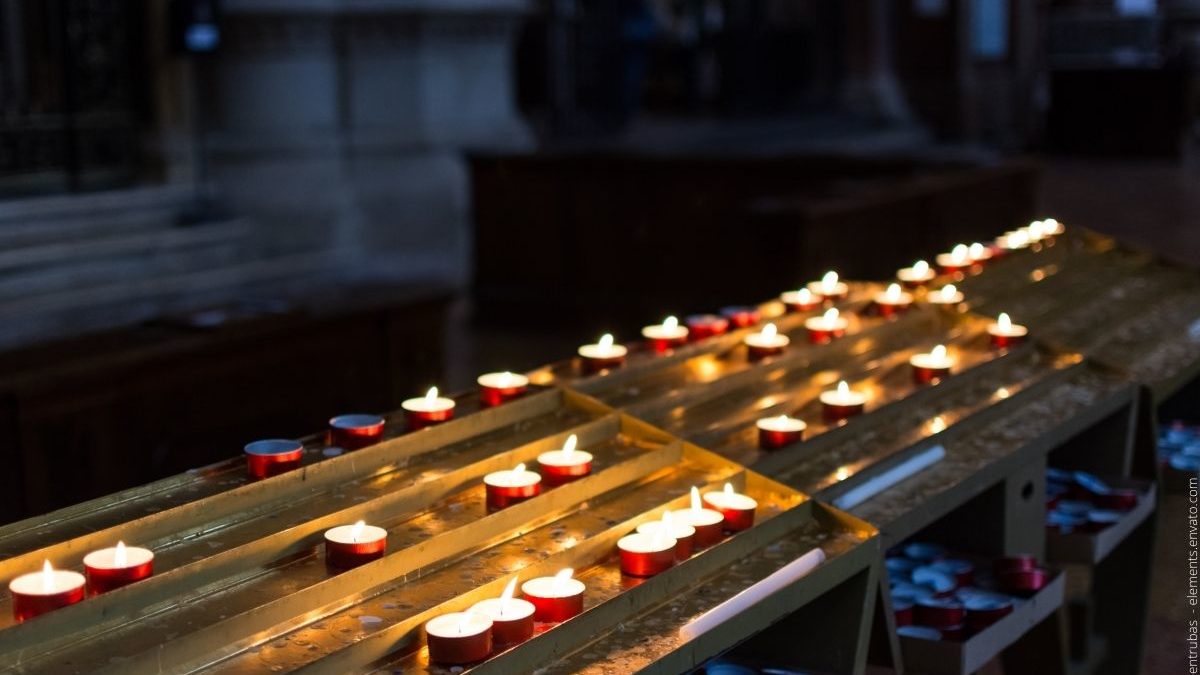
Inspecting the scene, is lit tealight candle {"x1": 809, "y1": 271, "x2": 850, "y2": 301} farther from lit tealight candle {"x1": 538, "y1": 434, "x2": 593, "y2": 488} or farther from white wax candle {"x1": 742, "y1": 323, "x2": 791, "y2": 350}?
lit tealight candle {"x1": 538, "y1": 434, "x2": 593, "y2": 488}

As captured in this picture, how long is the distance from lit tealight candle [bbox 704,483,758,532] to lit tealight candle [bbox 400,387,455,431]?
0.48 m

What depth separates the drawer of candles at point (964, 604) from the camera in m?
2.45

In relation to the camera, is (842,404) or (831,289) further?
(831,289)

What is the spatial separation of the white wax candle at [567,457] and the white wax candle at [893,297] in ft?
4.28

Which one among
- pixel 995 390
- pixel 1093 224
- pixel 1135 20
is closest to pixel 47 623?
pixel 995 390

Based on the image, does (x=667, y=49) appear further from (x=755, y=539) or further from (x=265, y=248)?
(x=755, y=539)

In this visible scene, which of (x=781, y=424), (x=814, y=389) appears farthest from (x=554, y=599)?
(x=814, y=389)

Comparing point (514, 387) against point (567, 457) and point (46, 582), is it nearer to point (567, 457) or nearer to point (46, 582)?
point (567, 457)

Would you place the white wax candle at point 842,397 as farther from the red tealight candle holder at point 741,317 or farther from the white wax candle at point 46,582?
the white wax candle at point 46,582

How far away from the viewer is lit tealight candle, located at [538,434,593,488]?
2230mm

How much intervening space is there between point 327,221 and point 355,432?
712 cm

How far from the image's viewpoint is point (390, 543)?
6.58ft

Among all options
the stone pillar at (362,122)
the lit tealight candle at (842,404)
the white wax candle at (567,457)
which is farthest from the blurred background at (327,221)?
the lit tealight candle at (842,404)

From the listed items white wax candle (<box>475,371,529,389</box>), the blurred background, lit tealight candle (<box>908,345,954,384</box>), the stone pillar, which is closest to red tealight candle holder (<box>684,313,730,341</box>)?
lit tealight candle (<box>908,345,954,384</box>)
